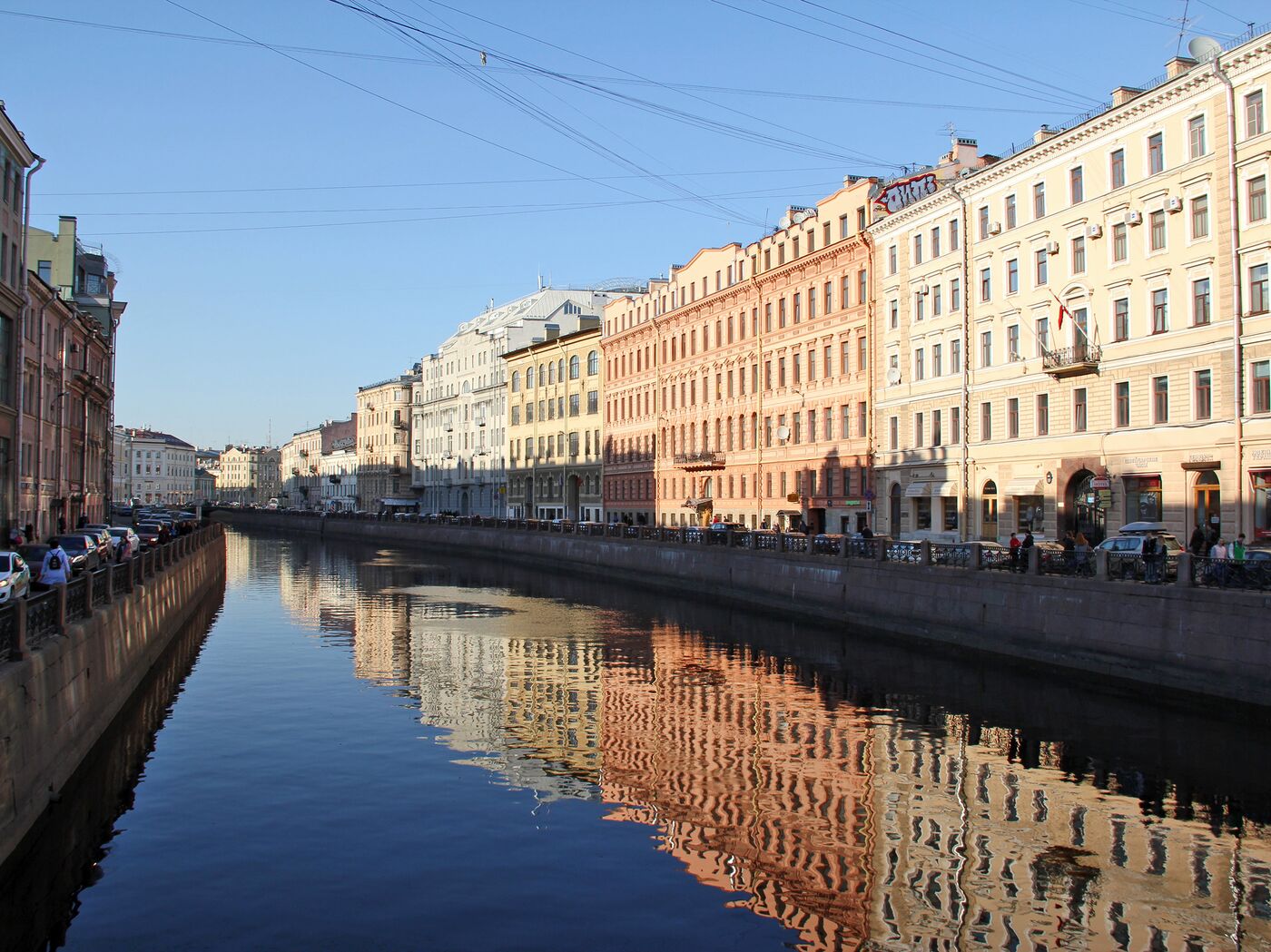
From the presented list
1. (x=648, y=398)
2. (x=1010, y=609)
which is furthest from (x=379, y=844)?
(x=648, y=398)

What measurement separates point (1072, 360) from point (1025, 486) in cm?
503

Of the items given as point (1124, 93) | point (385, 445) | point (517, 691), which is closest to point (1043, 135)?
point (1124, 93)

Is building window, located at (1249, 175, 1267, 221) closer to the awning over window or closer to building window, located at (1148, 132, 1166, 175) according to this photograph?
building window, located at (1148, 132, 1166, 175)

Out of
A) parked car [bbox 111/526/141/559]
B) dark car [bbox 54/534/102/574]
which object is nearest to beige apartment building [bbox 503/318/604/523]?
parked car [bbox 111/526/141/559]

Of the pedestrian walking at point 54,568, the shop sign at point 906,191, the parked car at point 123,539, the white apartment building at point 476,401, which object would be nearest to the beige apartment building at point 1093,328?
the shop sign at point 906,191

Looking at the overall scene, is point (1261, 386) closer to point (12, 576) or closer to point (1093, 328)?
point (1093, 328)

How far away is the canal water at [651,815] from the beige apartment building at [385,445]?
372 feet

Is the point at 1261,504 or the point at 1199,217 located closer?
the point at 1261,504

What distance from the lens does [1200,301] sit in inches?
1412

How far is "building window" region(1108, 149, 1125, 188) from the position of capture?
1544 inches

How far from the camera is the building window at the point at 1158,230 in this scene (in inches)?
1471

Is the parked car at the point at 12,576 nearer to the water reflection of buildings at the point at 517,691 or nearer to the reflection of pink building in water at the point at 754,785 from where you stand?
the water reflection of buildings at the point at 517,691

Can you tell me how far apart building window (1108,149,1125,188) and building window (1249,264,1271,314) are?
673 centimetres

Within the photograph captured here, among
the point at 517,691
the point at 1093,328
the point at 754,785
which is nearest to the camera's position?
the point at 754,785
